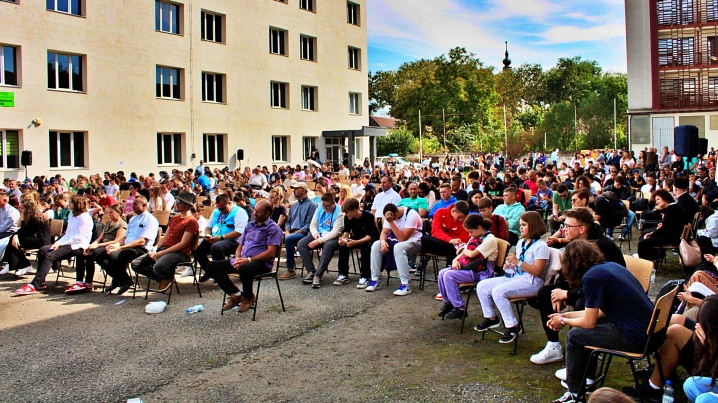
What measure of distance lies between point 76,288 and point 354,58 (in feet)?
112

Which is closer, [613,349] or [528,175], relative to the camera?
[613,349]

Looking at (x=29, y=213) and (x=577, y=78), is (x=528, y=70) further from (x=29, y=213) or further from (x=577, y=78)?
(x=29, y=213)

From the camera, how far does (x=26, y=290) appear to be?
9828 millimetres

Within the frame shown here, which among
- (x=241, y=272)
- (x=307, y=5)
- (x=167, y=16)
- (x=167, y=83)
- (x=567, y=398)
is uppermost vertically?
(x=307, y=5)

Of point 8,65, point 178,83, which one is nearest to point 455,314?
point 8,65

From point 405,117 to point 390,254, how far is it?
211 ft

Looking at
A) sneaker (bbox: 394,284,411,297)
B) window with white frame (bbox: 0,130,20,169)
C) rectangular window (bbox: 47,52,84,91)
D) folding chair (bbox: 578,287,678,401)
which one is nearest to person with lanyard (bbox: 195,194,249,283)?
sneaker (bbox: 394,284,411,297)

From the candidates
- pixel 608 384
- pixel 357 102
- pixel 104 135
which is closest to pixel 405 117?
pixel 357 102

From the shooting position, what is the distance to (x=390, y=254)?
378 inches

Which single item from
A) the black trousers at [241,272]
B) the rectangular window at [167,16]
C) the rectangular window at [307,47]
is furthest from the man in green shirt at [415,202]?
the rectangular window at [307,47]

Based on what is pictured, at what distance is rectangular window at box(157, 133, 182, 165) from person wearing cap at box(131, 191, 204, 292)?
21.2m

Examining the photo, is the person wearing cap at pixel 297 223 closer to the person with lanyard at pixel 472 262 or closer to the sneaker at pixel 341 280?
the sneaker at pixel 341 280

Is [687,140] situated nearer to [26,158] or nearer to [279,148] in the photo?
[26,158]

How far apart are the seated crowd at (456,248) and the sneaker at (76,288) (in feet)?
0.10
